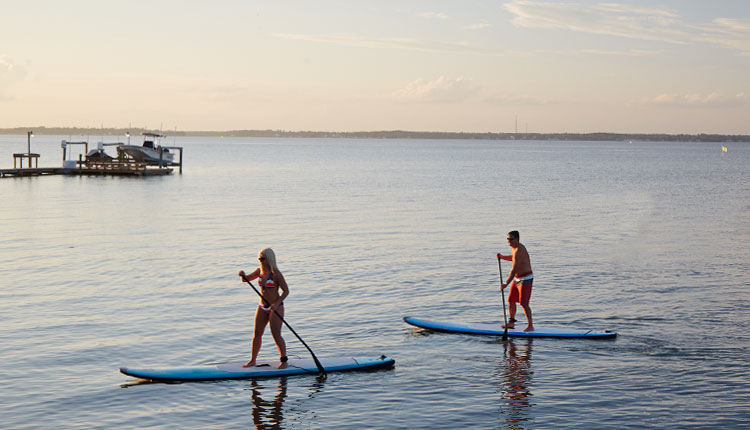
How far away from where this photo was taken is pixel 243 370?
14.7 meters

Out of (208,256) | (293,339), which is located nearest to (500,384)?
(293,339)

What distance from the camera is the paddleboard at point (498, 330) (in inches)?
704

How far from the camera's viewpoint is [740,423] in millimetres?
12844

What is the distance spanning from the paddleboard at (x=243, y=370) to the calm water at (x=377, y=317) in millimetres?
201

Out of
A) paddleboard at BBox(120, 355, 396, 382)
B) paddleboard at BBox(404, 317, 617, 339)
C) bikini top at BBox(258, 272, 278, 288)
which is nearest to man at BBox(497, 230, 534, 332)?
paddleboard at BBox(404, 317, 617, 339)

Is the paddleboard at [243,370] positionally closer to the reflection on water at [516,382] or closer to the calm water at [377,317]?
the calm water at [377,317]

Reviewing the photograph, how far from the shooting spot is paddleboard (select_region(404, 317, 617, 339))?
17891mm

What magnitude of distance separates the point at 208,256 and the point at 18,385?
15530 mm

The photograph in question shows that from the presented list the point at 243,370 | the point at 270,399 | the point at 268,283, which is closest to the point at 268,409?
the point at 270,399

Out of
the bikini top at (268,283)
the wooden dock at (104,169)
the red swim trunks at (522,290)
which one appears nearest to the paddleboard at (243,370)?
the bikini top at (268,283)

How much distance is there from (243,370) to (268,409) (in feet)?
5.08

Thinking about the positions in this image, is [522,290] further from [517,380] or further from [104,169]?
[104,169]

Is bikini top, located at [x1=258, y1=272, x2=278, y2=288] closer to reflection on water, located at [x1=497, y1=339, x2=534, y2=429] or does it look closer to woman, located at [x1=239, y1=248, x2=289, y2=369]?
woman, located at [x1=239, y1=248, x2=289, y2=369]

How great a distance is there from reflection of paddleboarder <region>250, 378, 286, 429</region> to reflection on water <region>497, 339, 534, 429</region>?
3.70 meters
